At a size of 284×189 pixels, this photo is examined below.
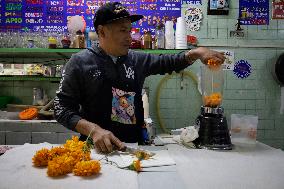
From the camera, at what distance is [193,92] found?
477 cm

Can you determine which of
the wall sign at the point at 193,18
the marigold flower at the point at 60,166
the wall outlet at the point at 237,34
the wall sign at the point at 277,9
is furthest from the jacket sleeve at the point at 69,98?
the wall sign at the point at 277,9

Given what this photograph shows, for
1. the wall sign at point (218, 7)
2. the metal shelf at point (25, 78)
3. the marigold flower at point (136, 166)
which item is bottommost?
the marigold flower at point (136, 166)

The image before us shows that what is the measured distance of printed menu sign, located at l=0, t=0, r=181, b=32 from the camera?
15.3ft

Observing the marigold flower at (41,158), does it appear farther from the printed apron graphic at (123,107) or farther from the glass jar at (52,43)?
the glass jar at (52,43)

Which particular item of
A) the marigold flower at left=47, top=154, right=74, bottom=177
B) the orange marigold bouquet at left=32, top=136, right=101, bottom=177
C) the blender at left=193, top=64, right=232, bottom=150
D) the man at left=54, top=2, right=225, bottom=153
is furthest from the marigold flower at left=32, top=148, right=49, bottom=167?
the blender at left=193, top=64, right=232, bottom=150

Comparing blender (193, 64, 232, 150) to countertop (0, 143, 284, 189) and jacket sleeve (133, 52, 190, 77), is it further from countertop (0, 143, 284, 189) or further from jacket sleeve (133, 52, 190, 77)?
jacket sleeve (133, 52, 190, 77)

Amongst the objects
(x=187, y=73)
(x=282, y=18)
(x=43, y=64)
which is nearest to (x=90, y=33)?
(x=43, y=64)

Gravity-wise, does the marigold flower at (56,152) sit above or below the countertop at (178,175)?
above

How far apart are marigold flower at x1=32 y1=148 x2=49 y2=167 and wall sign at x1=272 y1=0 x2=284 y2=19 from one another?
4.35 meters

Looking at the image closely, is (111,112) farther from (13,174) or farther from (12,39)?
(12,39)

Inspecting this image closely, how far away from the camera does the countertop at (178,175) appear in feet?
4.57

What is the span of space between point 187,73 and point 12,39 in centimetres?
259

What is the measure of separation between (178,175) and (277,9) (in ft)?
13.6

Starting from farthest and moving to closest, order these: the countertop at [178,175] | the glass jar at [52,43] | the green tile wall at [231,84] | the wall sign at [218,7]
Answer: the green tile wall at [231,84]
the wall sign at [218,7]
the glass jar at [52,43]
the countertop at [178,175]
